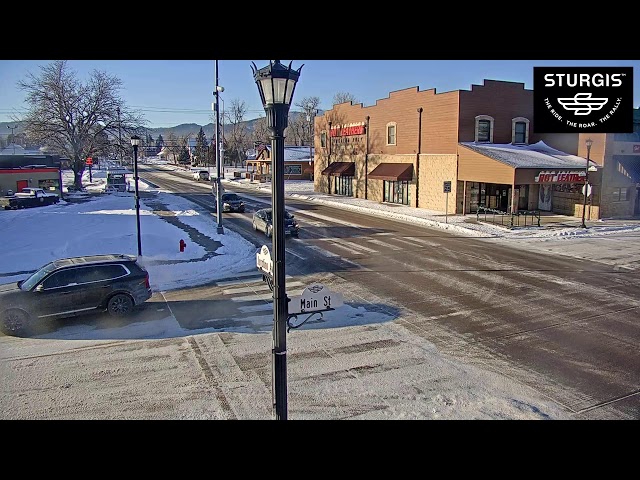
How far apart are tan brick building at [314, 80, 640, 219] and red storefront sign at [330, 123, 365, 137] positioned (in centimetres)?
148

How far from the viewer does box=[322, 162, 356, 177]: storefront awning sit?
48.6 metres

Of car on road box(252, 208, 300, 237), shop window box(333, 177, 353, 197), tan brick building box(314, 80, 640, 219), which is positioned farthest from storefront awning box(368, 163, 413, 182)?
car on road box(252, 208, 300, 237)

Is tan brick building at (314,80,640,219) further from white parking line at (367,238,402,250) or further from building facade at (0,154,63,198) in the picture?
building facade at (0,154,63,198)

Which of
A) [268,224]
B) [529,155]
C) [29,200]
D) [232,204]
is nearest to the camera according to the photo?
[268,224]

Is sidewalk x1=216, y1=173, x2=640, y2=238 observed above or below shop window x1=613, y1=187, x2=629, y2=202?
below

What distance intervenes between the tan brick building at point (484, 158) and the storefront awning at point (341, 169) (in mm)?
3429

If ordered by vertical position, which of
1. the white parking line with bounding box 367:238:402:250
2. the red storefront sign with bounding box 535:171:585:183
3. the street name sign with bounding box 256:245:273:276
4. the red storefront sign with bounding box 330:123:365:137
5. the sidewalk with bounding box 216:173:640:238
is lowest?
the white parking line with bounding box 367:238:402:250

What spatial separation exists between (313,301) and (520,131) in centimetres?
3515

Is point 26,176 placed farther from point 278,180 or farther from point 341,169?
point 278,180

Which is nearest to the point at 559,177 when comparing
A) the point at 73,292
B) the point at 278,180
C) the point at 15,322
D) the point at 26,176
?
the point at 73,292

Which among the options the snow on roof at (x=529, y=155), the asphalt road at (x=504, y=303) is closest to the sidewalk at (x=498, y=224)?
the asphalt road at (x=504, y=303)

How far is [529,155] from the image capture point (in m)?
32.7
